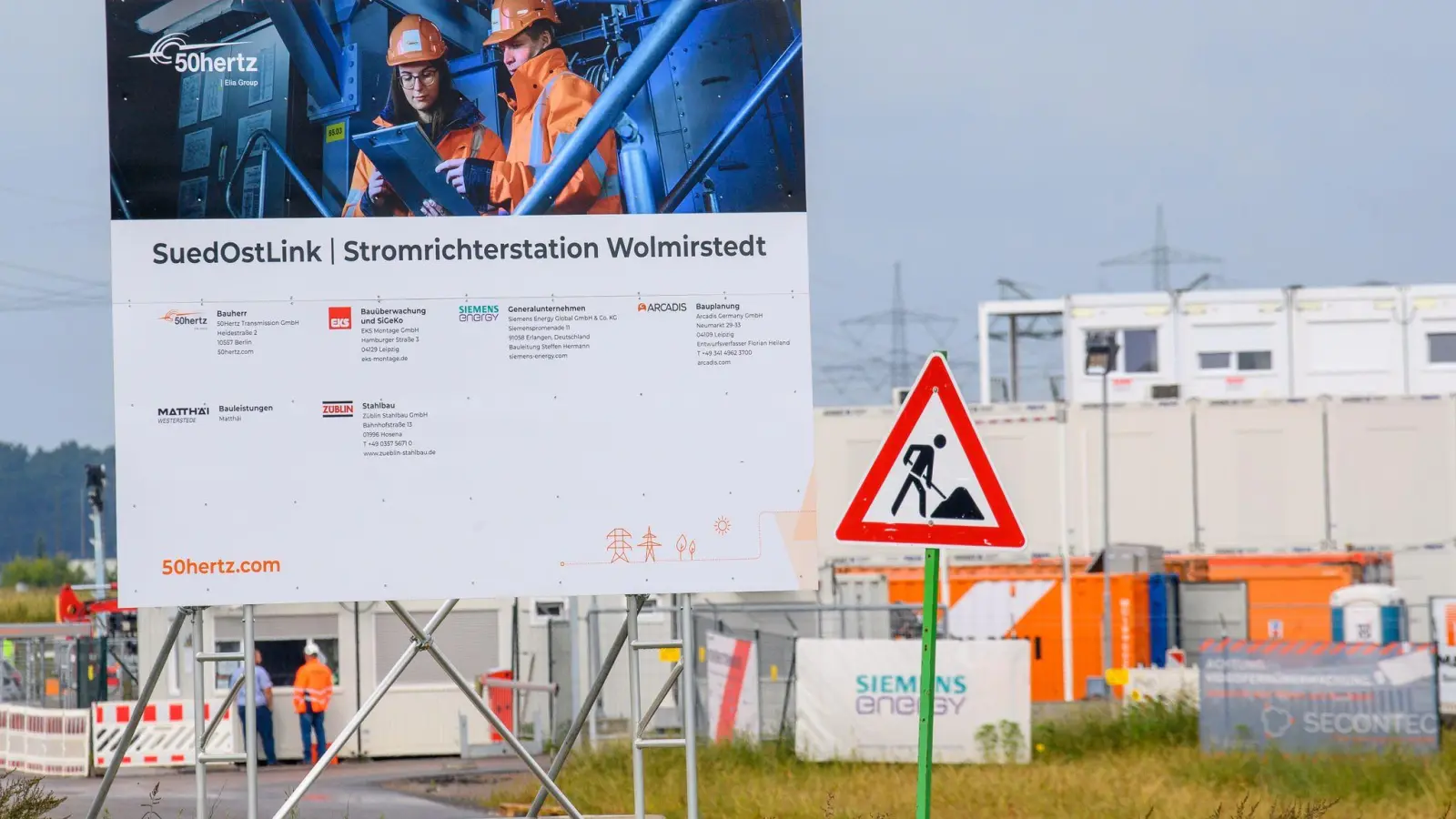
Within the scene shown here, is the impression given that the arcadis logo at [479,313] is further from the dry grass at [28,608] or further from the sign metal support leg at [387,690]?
the dry grass at [28,608]

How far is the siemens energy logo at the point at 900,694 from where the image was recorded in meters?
18.0

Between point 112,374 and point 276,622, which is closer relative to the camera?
point 112,374

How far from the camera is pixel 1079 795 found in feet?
45.9

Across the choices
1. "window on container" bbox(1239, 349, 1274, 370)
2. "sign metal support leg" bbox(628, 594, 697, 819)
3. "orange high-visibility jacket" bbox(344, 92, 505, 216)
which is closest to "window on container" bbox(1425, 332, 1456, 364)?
"window on container" bbox(1239, 349, 1274, 370)

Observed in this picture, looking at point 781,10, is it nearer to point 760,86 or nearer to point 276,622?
point 760,86

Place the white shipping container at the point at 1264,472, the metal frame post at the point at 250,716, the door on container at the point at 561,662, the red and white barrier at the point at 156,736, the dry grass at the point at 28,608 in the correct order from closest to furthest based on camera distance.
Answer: the metal frame post at the point at 250,716 < the red and white barrier at the point at 156,736 < the door on container at the point at 561,662 < the white shipping container at the point at 1264,472 < the dry grass at the point at 28,608

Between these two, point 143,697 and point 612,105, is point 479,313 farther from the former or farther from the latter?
point 143,697

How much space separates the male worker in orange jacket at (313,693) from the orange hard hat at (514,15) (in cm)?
1656

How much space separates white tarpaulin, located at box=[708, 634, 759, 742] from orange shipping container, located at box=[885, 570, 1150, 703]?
11.2 metres

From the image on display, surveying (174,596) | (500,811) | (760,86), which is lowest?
(500,811)

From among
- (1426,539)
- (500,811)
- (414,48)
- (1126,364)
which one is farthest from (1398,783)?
(1126,364)

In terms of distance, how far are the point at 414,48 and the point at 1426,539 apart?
32328mm

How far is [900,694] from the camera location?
59.3ft

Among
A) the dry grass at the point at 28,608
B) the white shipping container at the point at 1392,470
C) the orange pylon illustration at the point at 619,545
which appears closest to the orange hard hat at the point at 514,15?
the orange pylon illustration at the point at 619,545
